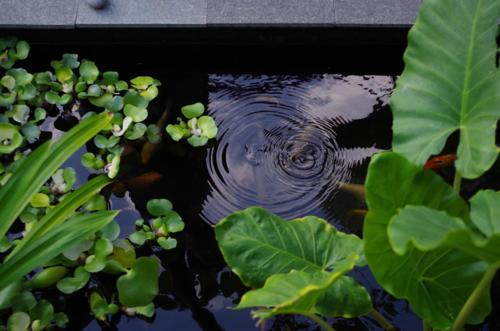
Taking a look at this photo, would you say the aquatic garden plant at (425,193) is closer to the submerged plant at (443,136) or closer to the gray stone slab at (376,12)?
the submerged plant at (443,136)

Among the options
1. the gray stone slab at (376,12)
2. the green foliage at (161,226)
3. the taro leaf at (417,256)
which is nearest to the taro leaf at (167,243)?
the green foliage at (161,226)

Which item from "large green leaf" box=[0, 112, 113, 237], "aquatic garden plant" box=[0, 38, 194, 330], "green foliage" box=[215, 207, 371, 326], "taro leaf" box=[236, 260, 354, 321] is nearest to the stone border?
"aquatic garden plant" box=[0, 38, 194, 330]

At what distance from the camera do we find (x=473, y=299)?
1362 millimetres

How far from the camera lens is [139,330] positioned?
190 cm

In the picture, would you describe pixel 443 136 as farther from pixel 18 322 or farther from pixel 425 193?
pixel 18 322

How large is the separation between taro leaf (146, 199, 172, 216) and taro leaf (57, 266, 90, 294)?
296 millimetres

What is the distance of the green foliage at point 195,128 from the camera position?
220 cm

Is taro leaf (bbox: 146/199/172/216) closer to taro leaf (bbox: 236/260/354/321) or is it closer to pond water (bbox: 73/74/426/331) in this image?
pond water (bbox: 73/74/426/331)

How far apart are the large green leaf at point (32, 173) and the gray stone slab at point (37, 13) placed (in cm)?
76

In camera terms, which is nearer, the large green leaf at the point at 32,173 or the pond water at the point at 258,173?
the large green leaf at the point at 32,173

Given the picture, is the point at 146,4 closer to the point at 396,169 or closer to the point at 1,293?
the point at 1,293

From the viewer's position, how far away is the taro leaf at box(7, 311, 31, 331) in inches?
68.3

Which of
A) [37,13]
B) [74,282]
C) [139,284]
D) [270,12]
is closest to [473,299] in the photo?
[139,284]

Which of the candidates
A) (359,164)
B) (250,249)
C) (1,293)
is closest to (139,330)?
(1,293)
